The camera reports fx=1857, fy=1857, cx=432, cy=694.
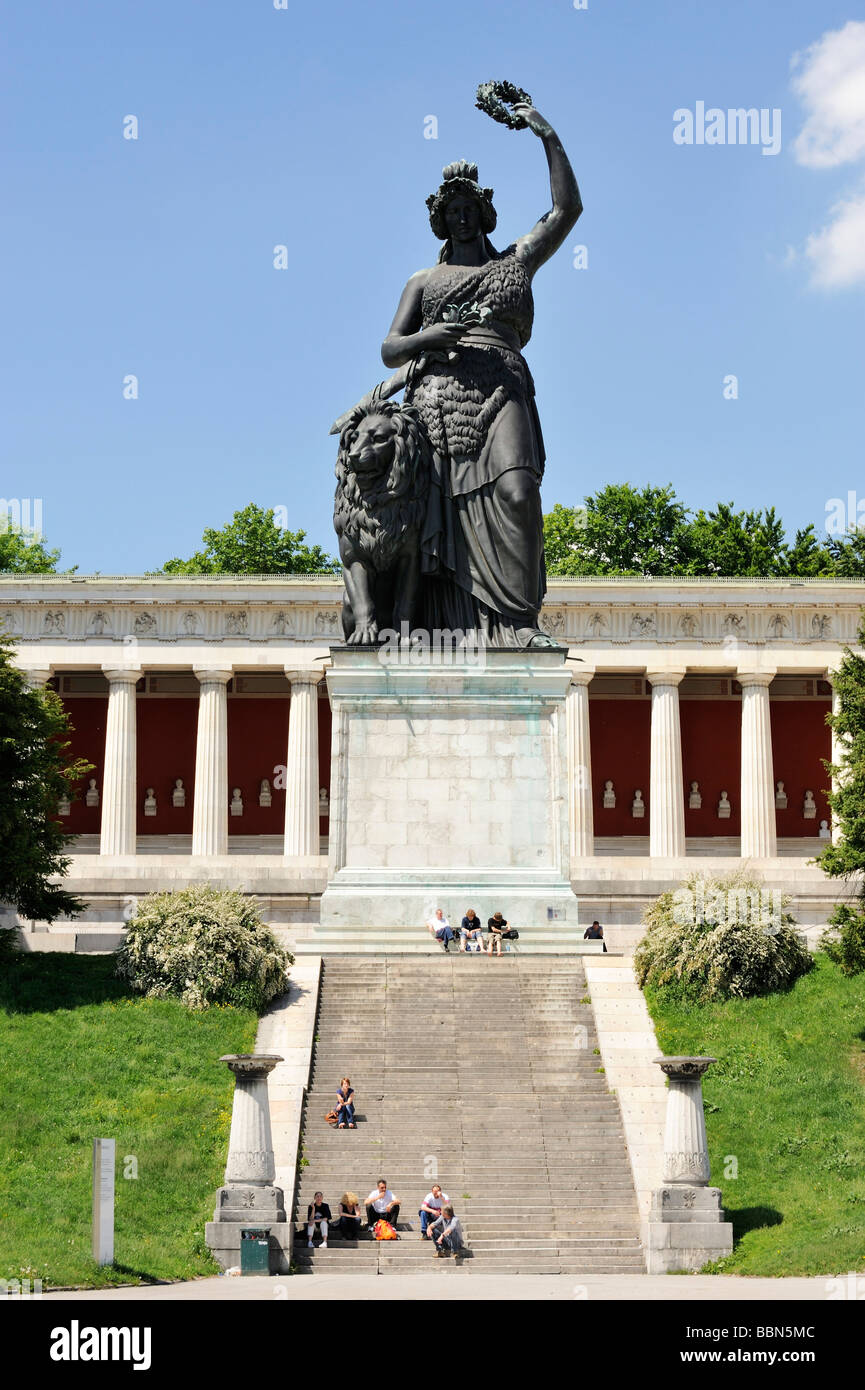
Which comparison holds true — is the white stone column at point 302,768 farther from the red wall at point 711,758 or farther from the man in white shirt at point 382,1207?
the man in white shirt at point 382,1207

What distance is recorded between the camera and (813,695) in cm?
6962

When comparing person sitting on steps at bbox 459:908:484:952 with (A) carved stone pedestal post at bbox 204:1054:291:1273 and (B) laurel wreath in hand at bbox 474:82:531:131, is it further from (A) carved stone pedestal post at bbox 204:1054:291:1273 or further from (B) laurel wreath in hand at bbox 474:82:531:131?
(B) laurel wreath in hand at bbox 474:82:531:131

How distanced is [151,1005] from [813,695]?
47.1 m

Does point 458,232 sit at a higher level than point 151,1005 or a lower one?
higher

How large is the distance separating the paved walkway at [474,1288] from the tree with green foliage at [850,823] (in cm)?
972

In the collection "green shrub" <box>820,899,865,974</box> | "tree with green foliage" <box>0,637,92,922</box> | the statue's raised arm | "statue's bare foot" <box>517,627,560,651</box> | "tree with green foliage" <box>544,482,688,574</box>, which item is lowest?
"green shrub" <box>820,899,865,974</box>

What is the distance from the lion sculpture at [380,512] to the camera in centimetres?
2702

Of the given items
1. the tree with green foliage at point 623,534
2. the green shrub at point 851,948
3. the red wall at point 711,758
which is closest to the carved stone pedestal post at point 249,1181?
the green shrub at point 851,948

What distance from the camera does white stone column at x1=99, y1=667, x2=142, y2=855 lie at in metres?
63.8

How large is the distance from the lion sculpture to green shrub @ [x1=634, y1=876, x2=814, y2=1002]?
19.9 feet

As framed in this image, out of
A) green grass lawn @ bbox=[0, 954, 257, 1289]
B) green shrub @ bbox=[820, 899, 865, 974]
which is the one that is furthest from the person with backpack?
green shrub @ bbox=[820, 899, 865, 974]
